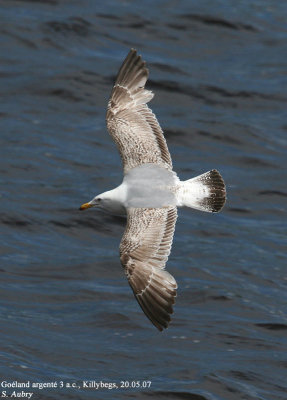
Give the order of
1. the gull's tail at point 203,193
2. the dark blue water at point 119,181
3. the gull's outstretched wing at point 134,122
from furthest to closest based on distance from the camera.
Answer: the dark blue water at point 119,181 → the gull's outstretched wing at point 134,122 → the gull's tail at point 203,193

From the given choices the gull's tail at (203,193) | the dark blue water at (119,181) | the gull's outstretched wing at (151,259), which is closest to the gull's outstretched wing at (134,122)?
the gull's tail at (203,193)

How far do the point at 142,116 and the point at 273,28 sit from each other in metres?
10.2

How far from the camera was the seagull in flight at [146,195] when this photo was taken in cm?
984

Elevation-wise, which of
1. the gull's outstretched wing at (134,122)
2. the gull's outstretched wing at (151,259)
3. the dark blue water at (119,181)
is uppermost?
the gull's outstretched wing at (134,122)

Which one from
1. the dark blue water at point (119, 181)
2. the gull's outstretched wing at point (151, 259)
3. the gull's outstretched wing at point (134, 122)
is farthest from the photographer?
the dark blue water at point (119, 181)

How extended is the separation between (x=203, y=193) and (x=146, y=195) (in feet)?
2.10

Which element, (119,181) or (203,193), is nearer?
(203,193)

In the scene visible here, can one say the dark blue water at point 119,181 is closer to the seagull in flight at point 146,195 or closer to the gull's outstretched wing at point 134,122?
the seagull in flight at point 146,195

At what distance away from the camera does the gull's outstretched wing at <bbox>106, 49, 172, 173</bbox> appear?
1114cm

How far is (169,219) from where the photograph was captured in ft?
33.8

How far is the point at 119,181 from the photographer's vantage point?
53.3ft

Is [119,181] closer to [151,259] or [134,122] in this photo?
[134,122]

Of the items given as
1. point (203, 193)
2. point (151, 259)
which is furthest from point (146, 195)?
point (151, 259)

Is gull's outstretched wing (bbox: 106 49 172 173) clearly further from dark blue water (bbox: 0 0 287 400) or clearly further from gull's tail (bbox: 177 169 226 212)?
dark blue water (bbox: 0 0 287 400)
